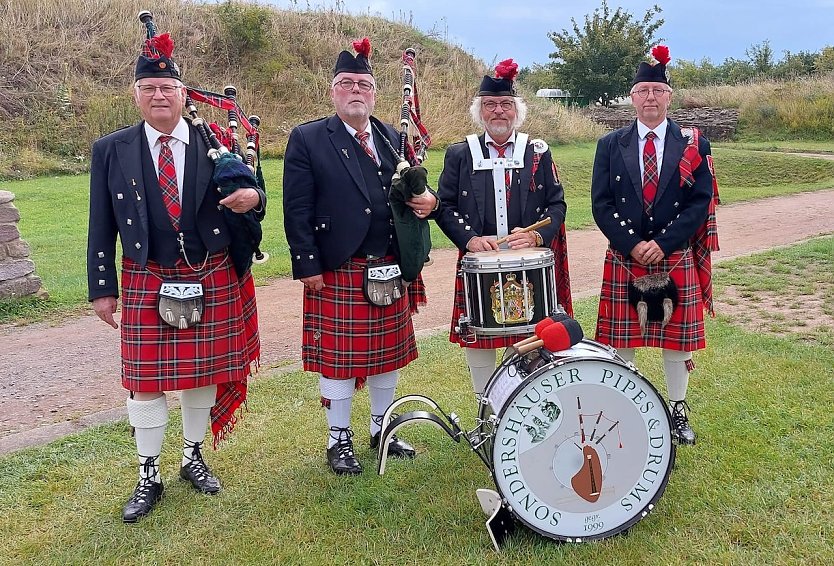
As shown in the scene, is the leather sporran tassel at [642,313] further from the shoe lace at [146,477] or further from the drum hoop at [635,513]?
the shoe lace at [146,477]

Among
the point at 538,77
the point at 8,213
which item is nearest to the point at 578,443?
the point at 8,213

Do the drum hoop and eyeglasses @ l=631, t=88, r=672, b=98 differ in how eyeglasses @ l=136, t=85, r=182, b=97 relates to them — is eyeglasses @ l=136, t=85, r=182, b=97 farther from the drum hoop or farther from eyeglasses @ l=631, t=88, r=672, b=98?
eyeglasses @ l=631, t=88, r=672, b=98

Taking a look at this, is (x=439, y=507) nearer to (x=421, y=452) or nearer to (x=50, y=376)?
(x=421, y=452)

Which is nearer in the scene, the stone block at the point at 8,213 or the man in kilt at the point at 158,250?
the man in kilt at the point at 158,250

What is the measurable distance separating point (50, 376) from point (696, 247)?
13.1 ft

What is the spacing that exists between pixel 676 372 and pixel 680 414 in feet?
0.69

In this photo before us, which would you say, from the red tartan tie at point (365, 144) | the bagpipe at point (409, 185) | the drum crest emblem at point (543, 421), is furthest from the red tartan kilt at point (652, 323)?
the red tartan tie at point (365, 144)

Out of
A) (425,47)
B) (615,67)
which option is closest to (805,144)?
(615,67)

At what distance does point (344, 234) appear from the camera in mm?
3180

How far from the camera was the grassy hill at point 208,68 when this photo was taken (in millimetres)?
15133

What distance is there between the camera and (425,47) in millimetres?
21672

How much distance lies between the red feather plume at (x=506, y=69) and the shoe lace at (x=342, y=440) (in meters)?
1.78

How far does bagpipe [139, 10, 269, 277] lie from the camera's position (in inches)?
110

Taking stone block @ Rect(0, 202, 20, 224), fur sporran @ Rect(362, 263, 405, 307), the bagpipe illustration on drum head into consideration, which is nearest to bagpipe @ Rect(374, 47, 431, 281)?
fur sporran @ Rect(362, 263, 405, 307)
